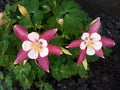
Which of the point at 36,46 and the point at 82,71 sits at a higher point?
the point at 36,46

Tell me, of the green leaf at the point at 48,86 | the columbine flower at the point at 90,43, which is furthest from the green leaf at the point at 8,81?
the columbine flower at the point at 90,43

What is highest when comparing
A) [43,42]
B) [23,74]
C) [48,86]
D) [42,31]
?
[43,42]

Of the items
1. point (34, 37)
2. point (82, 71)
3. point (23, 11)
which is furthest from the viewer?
point (82, 71)

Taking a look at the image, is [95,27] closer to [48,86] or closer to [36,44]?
[36,44]

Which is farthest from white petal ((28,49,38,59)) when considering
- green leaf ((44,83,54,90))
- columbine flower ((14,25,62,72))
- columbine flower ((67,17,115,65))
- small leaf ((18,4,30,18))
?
green leaf ((44,83,54,90))

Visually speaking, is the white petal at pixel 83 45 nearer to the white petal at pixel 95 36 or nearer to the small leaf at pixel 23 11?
the white petal at pixel 95 36

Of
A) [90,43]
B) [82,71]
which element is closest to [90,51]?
[90,43]

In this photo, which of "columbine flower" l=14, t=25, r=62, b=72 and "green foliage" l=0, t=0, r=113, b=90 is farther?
"green foliage" l=0, t=0, r=113, b=90

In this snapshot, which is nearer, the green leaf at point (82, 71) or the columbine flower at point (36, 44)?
the columbine flower at point (36, 44)

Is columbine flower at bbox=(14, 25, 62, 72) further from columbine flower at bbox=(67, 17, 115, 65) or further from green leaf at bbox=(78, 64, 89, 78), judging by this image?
green leaf at bbox=(78, 64, 89, 78)
